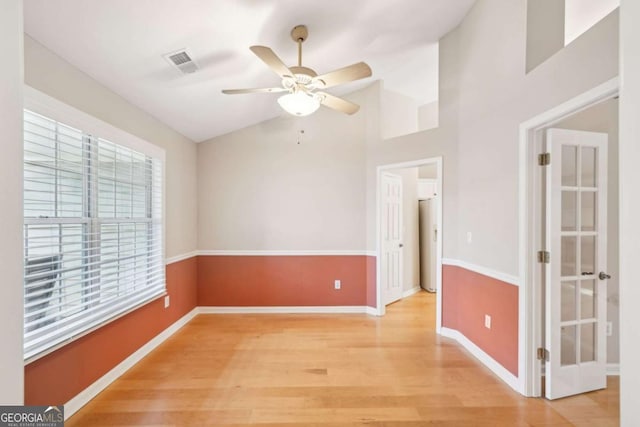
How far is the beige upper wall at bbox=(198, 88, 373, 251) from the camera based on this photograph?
4.07m

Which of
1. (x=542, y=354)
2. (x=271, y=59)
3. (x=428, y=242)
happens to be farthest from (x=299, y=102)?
(x=428, y=242)

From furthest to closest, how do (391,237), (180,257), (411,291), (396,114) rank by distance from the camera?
1. (411,291)
2. (391,237)
3. (396,114)
4. (180,257)


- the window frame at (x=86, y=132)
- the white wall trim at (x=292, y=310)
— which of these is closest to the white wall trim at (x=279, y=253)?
the white wall trim at (x=292, y=310)

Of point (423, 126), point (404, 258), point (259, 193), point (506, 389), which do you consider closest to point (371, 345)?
point (506, 389)

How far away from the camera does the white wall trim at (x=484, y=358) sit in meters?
2.31

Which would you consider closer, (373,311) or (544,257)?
(544,257)

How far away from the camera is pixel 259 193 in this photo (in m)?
4.10

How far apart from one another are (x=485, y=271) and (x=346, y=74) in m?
2.13

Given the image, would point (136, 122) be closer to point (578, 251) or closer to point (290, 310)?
point (290, 310)

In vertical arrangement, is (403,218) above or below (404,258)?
above

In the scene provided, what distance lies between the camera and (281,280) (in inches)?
161

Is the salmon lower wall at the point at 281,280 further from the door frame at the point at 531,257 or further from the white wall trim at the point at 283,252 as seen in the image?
the door frame at the point at 531,257

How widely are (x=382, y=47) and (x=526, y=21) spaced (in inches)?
52.1
